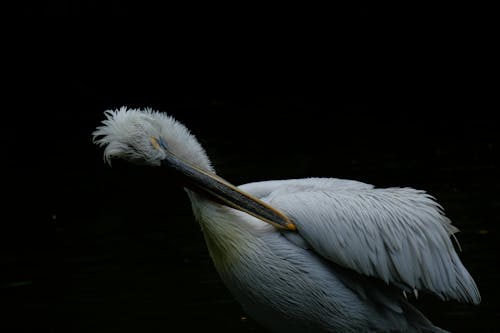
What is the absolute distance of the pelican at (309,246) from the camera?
4188 millimetres

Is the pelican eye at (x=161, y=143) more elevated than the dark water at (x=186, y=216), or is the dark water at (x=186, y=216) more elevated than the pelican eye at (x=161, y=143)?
the pelican eye at (x=161, y=143)

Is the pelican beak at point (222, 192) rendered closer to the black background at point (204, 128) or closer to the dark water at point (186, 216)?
the dark water at point (186, 216)

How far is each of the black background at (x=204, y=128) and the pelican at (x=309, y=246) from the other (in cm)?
47

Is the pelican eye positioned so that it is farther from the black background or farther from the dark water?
the black background

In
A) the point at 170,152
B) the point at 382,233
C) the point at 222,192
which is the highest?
the point at 170,152

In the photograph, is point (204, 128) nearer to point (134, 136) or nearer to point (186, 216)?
point (186, 216)

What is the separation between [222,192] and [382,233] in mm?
725

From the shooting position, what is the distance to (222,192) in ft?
13.8

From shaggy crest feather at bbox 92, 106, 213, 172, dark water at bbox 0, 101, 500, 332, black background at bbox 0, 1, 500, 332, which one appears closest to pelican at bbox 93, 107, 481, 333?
shaggy crest feather at bbox 92, 106, 213, 172

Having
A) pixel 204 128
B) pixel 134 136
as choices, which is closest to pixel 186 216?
pixel 134 136

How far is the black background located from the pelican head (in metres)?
0.39

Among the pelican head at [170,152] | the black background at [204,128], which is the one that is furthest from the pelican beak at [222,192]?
the black background at [204,128]

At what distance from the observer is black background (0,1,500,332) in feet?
19.5

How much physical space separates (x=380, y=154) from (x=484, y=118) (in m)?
2.24
